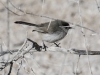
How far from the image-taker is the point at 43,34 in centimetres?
501

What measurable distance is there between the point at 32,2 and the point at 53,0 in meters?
0.58

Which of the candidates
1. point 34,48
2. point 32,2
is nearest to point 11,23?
point 32,2

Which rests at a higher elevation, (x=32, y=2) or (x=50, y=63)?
(x=32, y=2)

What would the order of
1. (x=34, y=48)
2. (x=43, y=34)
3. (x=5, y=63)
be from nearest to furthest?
(x=5, y=63) → (x=34, y=48) → (x=43, y=34)

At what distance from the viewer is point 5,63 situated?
323 cm

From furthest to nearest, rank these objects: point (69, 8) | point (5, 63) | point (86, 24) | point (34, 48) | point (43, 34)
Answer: point (69, 8)
point (86, 24)
point (43, 34)
point (34, 48)
point (5, 63)

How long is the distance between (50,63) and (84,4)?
2734 millimetres

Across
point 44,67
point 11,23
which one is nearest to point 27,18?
point 11,23

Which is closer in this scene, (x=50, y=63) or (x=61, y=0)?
(x=50, y=63)

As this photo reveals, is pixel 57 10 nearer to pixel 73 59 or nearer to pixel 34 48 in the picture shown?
pixel 73 59

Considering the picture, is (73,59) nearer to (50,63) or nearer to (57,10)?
(50,63)

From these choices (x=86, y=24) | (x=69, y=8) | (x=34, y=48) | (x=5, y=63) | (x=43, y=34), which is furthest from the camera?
(x=69, y=8)

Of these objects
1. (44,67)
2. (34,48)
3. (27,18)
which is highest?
(27,18)

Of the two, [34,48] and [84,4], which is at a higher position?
[84,4]
